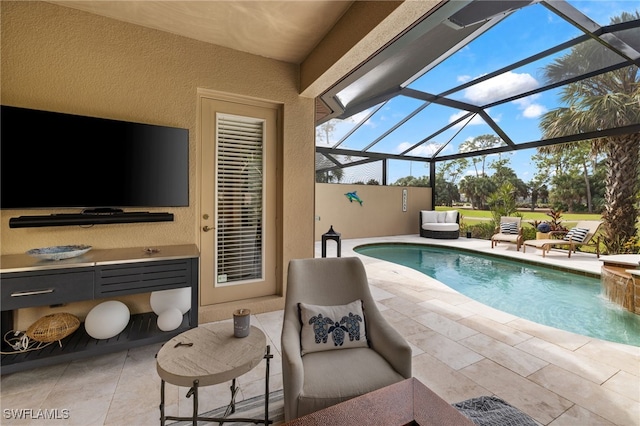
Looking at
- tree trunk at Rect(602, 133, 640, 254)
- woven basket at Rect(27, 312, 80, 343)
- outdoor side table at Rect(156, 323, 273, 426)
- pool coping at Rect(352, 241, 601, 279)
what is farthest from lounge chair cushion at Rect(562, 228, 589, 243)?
woven basket at Rect(27, 312, 80, 343)

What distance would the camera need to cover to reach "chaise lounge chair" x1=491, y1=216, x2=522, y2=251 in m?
7.61

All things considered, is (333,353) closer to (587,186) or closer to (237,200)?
(237,200)

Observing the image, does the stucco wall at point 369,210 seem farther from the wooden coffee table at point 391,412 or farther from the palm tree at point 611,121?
the wooden coffee table at point 391,412

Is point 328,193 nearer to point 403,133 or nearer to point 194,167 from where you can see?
point 403,133

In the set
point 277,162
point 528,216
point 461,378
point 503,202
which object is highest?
point 277,162

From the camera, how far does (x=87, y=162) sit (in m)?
2.28

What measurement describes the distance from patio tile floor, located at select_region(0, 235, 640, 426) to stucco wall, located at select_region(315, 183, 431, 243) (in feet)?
19.8

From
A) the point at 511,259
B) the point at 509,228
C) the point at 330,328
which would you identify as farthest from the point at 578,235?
the point at 330,328

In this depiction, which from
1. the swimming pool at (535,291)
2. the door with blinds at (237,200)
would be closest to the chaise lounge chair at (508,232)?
the swimming pool at (535,291)

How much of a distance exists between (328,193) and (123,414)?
25.1 ft

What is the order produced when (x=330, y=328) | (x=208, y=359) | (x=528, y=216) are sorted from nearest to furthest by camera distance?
(x=208, y=359), (x=330, y=328), (x=528, y=216)

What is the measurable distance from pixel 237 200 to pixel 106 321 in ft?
5.31

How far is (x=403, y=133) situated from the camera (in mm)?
8703

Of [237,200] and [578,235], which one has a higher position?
[237,200]
